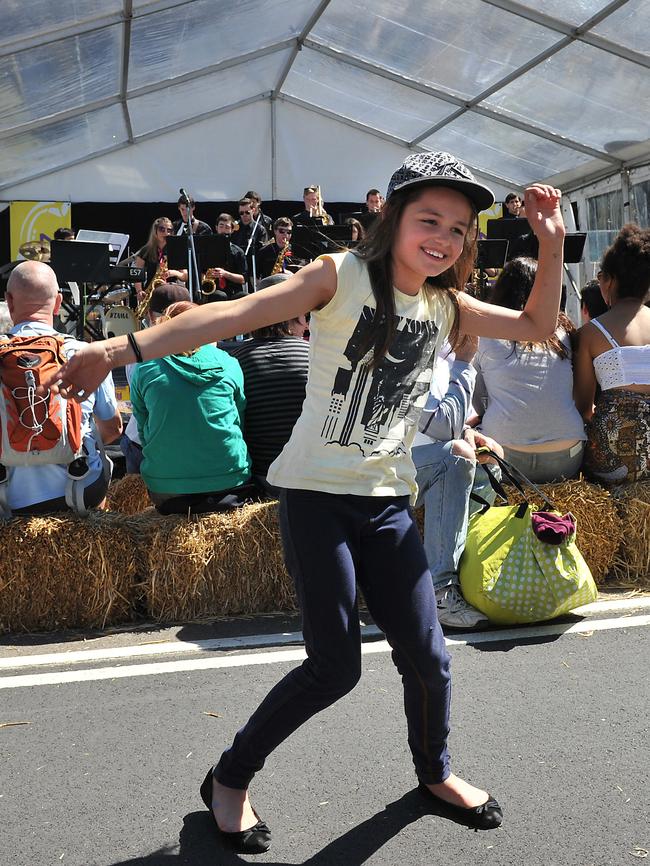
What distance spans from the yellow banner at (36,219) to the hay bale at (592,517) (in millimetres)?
12555

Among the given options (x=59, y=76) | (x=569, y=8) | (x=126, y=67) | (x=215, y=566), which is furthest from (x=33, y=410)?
(x=126, y=67)

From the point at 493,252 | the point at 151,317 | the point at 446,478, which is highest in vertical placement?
the point at 493,252

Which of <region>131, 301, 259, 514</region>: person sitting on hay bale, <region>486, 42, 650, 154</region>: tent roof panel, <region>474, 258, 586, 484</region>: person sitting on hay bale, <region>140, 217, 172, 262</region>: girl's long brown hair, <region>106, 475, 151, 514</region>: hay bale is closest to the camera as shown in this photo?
<region>131, 301, 259, 514</region>: person sitting on hay bale

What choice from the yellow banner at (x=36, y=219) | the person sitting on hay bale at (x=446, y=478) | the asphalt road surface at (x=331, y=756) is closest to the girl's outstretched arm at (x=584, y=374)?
the person sitting on hay bale at (x=446, y=478)

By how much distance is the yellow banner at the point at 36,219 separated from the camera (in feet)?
51.8

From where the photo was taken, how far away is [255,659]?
4121mm

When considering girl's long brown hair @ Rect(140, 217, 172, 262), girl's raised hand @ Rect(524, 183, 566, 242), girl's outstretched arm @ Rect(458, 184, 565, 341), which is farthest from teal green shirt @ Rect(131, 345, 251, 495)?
girl's long brown hair @ Rect(140, 217, 172, 262)

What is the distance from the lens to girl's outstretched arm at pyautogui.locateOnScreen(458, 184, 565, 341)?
8.69 ft

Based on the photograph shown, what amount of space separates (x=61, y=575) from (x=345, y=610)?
2524 millimetres

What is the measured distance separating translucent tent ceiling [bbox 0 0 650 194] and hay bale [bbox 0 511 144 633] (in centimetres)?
676

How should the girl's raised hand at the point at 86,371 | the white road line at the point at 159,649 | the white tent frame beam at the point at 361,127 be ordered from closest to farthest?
the girl's raised hand at the point at 86,371 → the white road line at the point at 159,649 → the white tent frame beam at the point at 361,127

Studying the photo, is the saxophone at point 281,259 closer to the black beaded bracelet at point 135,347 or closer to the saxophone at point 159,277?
the saxophone at point 159,277

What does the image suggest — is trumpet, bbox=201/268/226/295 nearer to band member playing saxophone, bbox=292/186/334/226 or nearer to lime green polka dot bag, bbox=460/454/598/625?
band member playing saxophone, bbox=292/186/334/226

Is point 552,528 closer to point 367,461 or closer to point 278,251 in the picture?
point 367,461
